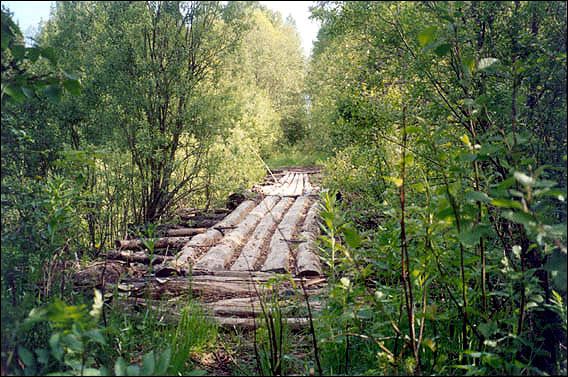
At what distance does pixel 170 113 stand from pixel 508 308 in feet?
17.9

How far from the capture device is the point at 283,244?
607cm

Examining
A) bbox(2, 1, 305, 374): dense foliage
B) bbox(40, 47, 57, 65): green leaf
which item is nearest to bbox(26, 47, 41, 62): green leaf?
bbox(40, 47, 57, 65): green leaf

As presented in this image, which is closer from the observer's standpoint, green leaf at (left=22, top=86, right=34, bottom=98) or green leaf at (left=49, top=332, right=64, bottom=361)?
green leaf at (left=49, top=332, right=64, bottom=361)

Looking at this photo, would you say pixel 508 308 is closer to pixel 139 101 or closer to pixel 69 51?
pixel 139 101

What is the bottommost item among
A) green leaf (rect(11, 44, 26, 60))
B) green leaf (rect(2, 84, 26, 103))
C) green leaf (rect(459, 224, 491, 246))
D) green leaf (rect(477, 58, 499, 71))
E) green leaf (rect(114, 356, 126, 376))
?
green leaf (rect(114, 356, 126, 376))

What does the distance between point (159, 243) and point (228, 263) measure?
4.07 feet

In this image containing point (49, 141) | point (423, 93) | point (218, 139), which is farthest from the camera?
point (218, 139)

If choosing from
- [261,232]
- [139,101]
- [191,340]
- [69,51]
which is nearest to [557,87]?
[191,340]

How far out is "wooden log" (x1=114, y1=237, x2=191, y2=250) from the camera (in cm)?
585

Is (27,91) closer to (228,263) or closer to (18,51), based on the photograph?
(18,51)

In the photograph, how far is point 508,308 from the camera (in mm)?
2561

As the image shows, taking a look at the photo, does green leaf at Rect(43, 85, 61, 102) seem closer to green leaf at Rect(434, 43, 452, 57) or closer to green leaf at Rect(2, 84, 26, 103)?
green leaf at Rect(2, 84, 26, 103)

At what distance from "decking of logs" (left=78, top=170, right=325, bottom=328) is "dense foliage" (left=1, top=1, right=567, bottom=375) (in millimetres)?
369

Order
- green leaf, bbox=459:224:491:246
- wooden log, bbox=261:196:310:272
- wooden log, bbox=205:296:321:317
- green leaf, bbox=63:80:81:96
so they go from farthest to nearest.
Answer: wooden log, bbox=261:196:310:272, wooden log, bbox=205:296:321:317, green leaf, bbox=63:80:81:96, green leaf, bbox=459:224:491:246
